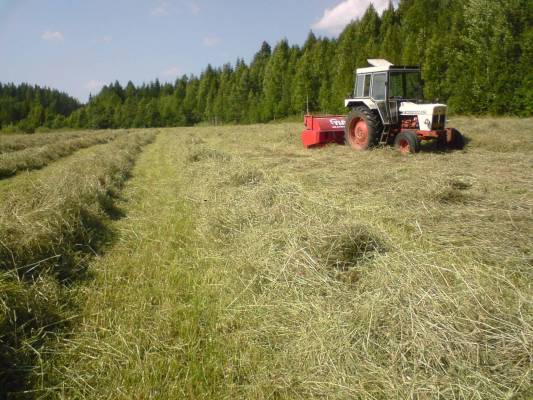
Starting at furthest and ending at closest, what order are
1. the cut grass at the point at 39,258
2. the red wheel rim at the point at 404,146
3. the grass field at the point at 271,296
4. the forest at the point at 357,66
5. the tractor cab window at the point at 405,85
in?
1. the forest at the point at 357,66
2. the tractor cab window at the point at 405,85
3. the red wheel rim at the point at 404,146
4. the cut grass at the point at 39,258
5. the grass field at the point at 271,296

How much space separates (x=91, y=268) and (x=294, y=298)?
2113 mm

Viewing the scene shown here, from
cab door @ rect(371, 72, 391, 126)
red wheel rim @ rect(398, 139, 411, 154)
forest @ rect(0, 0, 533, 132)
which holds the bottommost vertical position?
red wheel rim @ rect(398, 139, 411, 154)

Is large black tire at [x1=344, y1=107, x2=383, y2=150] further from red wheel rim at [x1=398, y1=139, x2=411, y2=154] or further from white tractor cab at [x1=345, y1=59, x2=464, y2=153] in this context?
red wheel rim at [x1=398, y1=139, x2=411, y2=154]

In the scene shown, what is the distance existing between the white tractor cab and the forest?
1.66m

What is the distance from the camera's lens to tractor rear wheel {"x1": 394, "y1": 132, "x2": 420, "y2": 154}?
29.8 feet

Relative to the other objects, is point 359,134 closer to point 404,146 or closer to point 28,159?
point 404,146

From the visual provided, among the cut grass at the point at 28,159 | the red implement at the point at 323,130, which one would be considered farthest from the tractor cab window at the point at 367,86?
the cut grass at the point at 28,159

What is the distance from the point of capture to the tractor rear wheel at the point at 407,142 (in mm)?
9086

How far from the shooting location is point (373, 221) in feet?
14.5

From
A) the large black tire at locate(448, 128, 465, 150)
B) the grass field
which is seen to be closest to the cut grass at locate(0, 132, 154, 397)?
the grass field

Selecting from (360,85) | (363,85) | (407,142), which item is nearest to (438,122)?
(407,142)

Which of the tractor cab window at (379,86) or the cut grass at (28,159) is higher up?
the tractor cab window at (379,86)

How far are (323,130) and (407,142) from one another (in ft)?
10.5

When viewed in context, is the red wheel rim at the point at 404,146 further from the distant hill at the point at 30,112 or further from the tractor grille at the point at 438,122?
the distant hill at the point at 30,112
